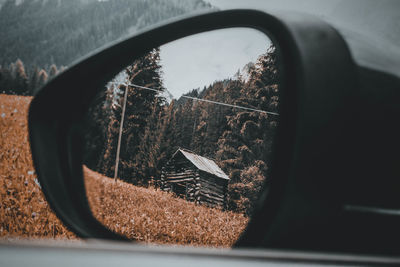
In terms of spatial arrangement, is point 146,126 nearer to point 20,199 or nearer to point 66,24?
point 20,199

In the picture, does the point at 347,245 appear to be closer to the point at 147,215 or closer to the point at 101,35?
the point at 147,215

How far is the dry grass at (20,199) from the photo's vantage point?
216cm

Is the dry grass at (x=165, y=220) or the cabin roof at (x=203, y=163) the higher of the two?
the cabin roof at (x=203, y=163)

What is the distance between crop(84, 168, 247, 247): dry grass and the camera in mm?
2818

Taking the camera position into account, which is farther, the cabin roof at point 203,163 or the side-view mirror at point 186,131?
the cabin roof at point 203,163

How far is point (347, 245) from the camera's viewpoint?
68 centimetres

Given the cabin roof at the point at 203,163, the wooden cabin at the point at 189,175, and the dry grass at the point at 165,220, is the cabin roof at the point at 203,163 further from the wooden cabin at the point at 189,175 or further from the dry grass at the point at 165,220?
the dry grass at the point at 165,220

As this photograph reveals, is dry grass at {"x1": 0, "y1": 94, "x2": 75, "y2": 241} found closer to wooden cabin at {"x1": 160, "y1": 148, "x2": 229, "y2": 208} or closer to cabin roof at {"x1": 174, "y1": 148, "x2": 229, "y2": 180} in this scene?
wooden cabin at {"x1": 160, "y1": 148, "x2": 229, "y2": 208}

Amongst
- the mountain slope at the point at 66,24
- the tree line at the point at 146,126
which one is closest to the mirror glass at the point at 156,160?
the tree line at the point at 146,126

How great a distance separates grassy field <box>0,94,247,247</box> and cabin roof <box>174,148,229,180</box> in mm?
535

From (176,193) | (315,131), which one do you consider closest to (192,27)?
(315,131)

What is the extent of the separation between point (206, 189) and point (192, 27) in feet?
7.22

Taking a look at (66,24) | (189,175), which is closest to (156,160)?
(189,175)

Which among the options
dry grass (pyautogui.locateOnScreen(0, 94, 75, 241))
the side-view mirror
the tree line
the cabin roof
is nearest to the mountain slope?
dry grass (pyautogui.locateOnScreen(0, 94, 75, 241))
